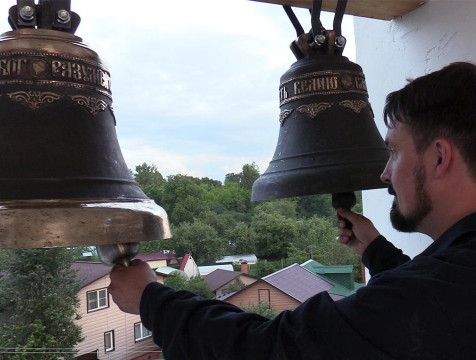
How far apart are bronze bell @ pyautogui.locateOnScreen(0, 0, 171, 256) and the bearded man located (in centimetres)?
16

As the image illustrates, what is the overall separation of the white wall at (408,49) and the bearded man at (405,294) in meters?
1.09

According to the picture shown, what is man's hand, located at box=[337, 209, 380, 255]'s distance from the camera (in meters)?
1.51

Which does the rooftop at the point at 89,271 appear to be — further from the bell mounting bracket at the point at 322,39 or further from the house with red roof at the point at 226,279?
the bell mounting bracket at the point at 322,39

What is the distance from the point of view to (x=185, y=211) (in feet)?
7.40

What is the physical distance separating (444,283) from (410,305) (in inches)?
2.8

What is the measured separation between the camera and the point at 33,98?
1.05 m

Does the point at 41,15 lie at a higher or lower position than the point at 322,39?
lower

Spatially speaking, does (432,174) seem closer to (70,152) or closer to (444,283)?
(444,283)

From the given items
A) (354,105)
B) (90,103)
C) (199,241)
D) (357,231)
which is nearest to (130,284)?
(90,103)

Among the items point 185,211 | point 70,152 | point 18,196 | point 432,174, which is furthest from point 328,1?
point 18,196

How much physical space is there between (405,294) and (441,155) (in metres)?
0.32

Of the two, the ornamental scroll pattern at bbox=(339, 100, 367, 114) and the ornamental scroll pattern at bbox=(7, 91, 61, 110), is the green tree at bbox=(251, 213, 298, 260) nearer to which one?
the ornamental scroll pattern at bbox=(339, 100, 367, 114)

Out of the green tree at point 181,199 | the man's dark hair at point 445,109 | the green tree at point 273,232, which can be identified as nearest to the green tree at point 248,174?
the green tree at point 273,232

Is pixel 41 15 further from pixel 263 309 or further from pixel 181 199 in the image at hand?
pixel 263 309
